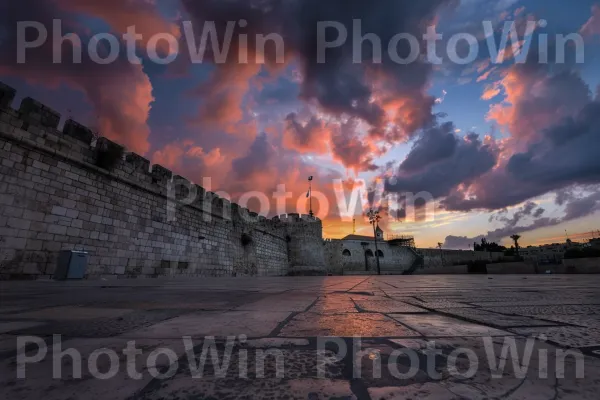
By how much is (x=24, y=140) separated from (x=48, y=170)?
33.4 inches

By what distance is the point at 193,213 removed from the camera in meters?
12.5

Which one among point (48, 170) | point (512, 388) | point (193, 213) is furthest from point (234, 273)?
point (512, 388)

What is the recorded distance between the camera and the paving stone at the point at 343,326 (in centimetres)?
117

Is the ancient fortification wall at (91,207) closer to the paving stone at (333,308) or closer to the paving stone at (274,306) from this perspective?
the paving stone at (274,306)

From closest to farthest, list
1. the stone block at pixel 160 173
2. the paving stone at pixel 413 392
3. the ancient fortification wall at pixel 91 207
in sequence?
the paving stone at pixel 413 392 < the ancient fortification wall at pixel 91 207 < the stone block at pixel 160 173

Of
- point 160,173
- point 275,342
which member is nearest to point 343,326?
point 275,342

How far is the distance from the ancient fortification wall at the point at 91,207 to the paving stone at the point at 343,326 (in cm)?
772

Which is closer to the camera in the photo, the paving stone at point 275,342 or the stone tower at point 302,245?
the paving stone at point 275,342

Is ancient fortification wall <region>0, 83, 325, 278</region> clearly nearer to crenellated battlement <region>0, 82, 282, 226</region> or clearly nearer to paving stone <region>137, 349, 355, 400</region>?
crenellated battlement <region>0, 82, 282, 226</region>

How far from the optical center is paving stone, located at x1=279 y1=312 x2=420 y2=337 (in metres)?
1.17

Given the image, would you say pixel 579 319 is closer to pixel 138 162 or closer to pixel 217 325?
pixel 217 325

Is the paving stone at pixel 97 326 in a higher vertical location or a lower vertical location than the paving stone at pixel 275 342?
lower

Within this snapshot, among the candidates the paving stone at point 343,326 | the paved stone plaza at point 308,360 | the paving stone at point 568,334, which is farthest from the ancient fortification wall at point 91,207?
the paving stone at point 568,334

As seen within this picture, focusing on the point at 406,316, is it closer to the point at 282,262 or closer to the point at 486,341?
the point at 486,341
